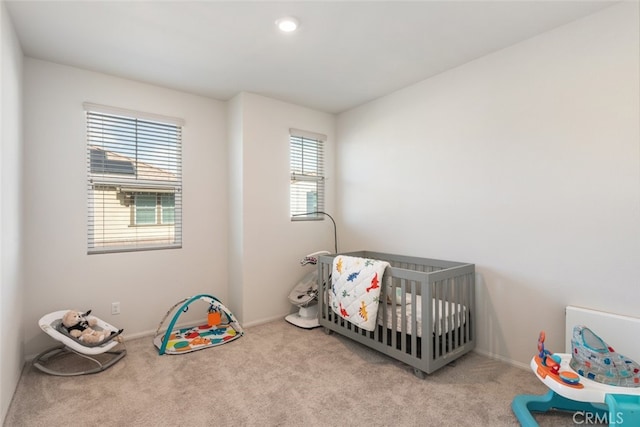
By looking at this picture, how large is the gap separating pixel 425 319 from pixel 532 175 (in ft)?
4.36

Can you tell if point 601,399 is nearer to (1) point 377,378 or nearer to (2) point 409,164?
(1) point 377,378

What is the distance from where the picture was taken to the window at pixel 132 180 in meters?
2.80

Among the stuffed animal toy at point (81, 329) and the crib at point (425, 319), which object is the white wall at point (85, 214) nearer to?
the stuffed animal toy at point (81, 329)

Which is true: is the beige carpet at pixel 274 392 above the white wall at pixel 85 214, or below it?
below

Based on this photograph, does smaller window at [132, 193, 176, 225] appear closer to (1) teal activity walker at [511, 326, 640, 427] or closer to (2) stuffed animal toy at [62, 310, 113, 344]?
(2) stuffed animal toy at [62, 310, 113, 344]

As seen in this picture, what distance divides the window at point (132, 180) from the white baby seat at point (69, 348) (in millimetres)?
654

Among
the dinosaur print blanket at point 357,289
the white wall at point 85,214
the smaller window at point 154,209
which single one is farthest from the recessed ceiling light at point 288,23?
the smaller window at point 154,209

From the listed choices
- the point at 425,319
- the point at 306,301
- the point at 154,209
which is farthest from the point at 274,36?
the point at 306,301

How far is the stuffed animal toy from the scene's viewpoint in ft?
7.66

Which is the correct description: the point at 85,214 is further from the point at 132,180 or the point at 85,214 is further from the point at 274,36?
the point at 274,36

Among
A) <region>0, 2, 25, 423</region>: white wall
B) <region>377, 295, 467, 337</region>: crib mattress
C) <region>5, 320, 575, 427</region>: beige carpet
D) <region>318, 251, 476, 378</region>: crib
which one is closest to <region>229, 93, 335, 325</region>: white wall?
<region>5, 320, 575, 427</region>: beige carpet

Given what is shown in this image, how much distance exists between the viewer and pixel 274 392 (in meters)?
2.07

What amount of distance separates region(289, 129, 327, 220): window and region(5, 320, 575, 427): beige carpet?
1.70 meters

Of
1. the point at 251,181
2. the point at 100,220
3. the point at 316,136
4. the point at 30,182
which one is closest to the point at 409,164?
the point at 316,136
